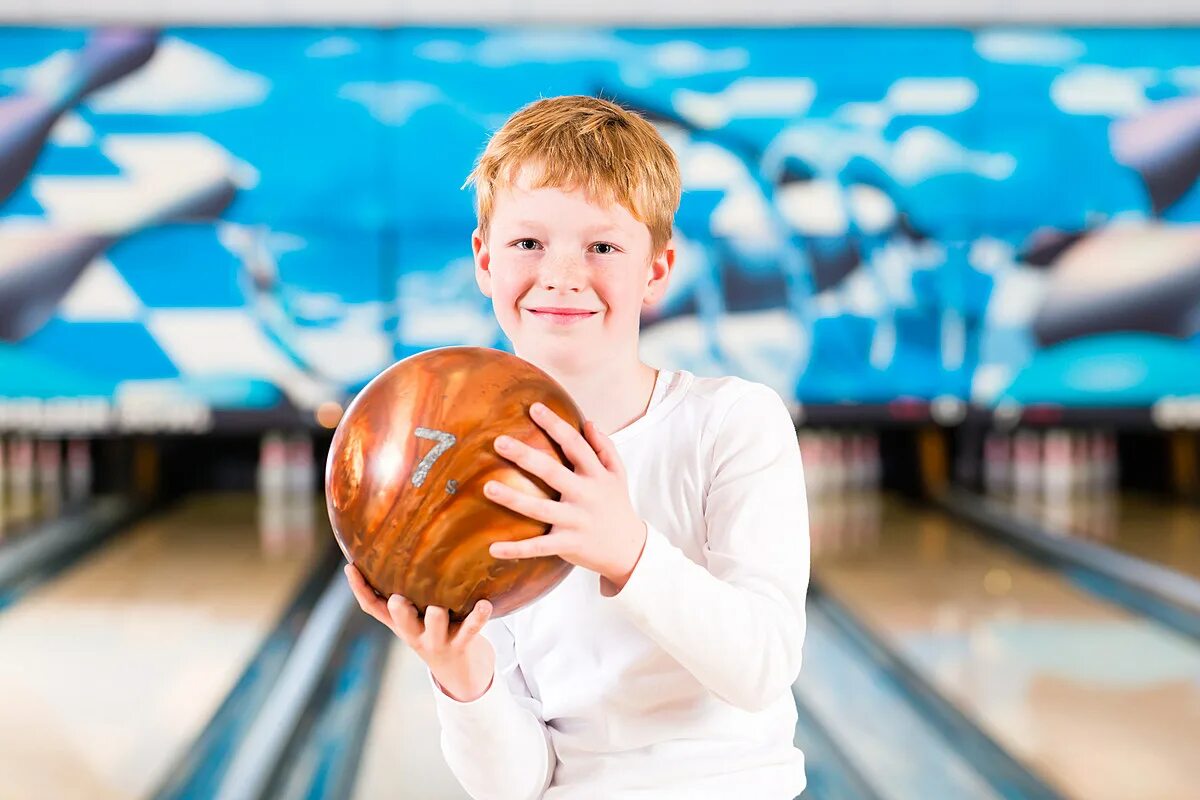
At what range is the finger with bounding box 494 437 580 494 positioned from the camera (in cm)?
83

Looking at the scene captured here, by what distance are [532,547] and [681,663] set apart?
176 millimetres

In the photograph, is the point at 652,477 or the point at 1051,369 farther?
the point at 1051,369

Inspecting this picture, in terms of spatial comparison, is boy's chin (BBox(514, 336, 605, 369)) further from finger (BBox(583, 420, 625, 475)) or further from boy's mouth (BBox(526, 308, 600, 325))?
finger (BBox(583, 420, 625, 475))

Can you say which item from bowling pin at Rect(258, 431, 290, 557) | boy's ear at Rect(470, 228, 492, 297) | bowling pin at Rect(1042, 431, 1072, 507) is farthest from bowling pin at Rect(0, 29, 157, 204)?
boy's ear at Rect(470, 228, 492, 297)

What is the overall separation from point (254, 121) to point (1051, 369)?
2.96m

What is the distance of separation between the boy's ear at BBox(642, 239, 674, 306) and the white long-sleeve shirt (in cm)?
9

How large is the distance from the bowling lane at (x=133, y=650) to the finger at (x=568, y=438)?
174cm

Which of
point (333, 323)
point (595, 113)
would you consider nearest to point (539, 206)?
point (595, 113)

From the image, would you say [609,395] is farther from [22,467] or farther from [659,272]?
[22,467]

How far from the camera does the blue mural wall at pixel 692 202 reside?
4.46 m

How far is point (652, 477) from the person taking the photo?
3.38 ft

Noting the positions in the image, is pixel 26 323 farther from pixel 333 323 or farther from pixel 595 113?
pixel 595 113

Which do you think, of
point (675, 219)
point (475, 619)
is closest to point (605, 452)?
point (475, 619)

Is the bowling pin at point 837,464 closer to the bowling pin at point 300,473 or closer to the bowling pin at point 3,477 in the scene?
the bowling pin at point 300,473
